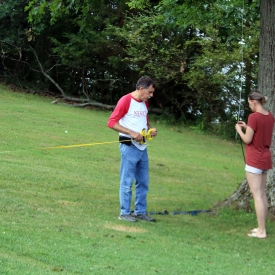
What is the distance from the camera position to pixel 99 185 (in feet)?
37.7

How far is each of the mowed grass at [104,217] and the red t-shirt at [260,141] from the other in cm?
107

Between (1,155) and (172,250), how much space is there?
6249mm

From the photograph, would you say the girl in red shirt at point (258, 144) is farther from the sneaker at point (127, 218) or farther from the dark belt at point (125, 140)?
the sneaker at point (127, 218)

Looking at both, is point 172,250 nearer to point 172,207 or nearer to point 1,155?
point 172,207

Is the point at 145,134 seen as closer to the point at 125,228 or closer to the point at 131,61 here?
the point at 125,228

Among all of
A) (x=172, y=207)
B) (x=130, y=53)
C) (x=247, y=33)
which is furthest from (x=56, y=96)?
(x=172, y=207)

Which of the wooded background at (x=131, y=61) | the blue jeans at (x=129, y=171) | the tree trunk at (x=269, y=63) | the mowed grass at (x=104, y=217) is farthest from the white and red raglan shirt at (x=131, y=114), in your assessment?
the wooded background at (x=131, y=61)

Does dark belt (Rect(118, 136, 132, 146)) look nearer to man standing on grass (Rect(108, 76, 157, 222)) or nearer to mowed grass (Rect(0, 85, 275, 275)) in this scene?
man standing on grass (Rect(108, 76, 157, 222))

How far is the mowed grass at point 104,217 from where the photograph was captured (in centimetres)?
634

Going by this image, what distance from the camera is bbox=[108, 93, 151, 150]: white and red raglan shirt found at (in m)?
8.55

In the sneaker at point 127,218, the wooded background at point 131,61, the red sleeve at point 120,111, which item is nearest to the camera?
the red sleeve at point 120,111

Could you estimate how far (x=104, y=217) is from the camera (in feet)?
28.4

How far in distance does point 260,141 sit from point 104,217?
2397mm

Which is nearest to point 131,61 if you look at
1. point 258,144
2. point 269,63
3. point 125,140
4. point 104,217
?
point 269,63
